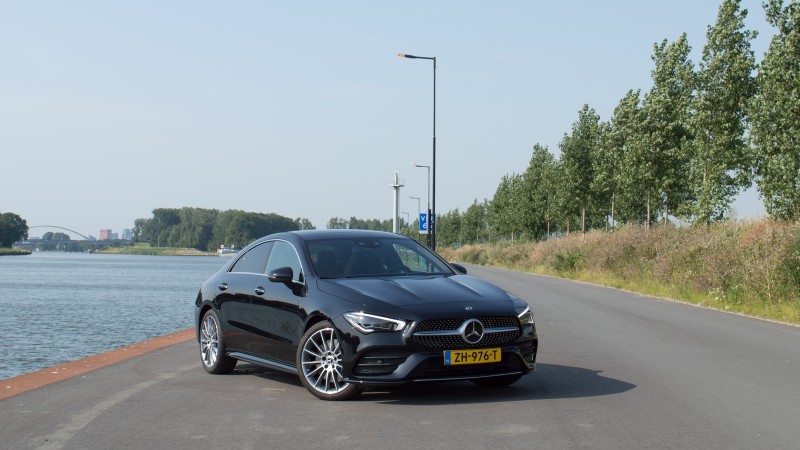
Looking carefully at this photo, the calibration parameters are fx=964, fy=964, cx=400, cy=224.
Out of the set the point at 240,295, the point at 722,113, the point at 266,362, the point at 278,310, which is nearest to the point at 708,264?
the point at 722,113

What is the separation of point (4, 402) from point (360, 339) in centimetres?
311

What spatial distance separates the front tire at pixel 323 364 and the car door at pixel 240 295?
3.88ft

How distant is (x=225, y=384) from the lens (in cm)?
922

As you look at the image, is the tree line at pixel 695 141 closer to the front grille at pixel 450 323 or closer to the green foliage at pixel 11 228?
the front grille at pixel 450 323

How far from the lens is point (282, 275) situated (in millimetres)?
8641

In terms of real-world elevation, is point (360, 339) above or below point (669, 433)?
above

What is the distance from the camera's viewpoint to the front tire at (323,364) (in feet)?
26.3

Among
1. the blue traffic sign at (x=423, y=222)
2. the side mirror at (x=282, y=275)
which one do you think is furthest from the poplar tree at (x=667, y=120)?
the side mirror at (x=282, y=275)

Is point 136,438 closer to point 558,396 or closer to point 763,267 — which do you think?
point 558,396

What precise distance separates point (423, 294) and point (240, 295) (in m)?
2.33

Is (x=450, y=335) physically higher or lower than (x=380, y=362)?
higher

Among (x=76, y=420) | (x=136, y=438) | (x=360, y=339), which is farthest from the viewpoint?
(x=360, y=339)

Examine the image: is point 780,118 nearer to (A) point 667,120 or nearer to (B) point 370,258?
(A) point 667,120

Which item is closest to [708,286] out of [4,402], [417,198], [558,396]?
[558,396]
